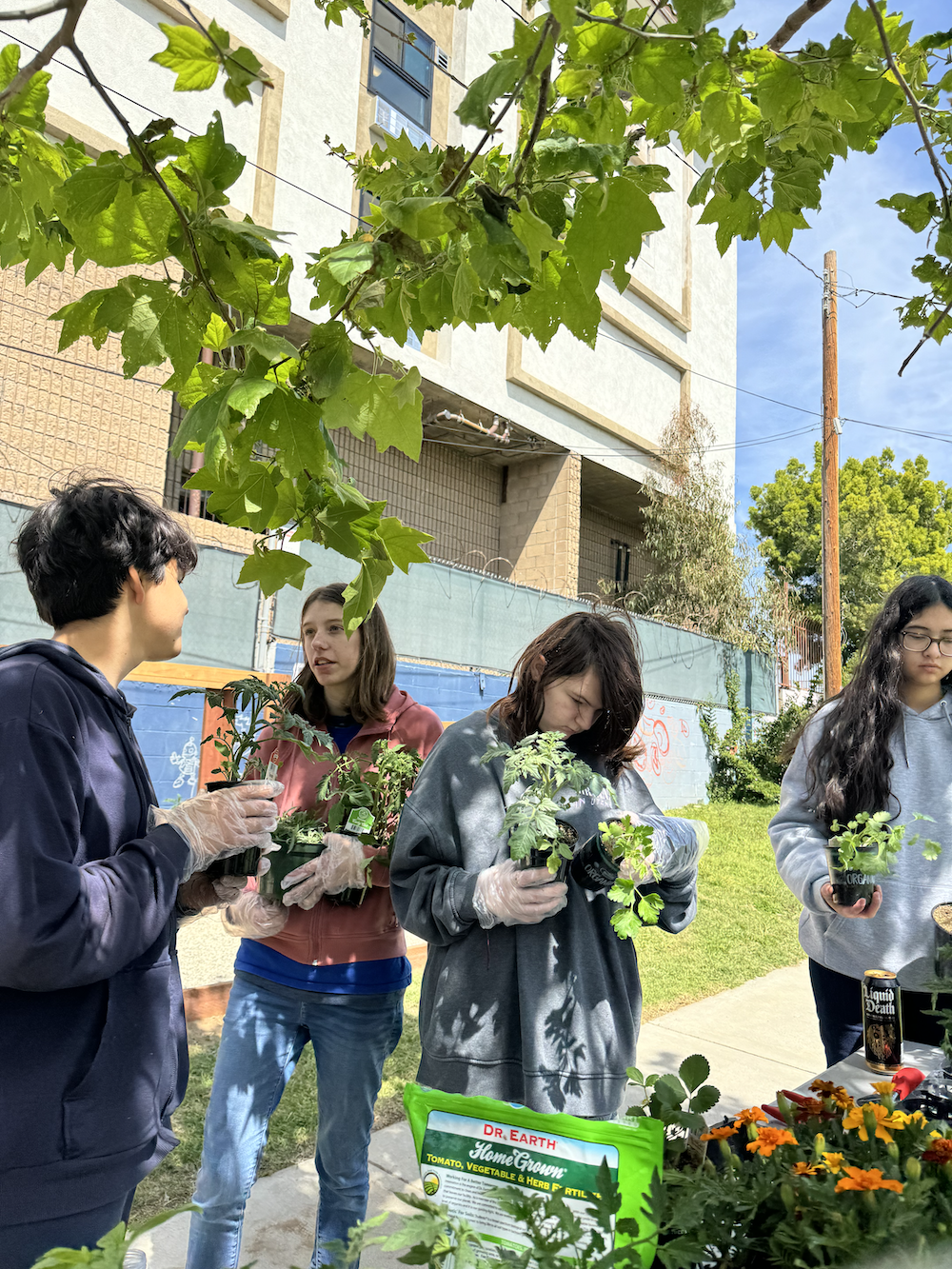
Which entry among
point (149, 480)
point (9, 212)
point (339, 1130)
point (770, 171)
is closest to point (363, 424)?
point (9, 212)

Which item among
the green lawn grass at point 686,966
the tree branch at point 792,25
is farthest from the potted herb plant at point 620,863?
the green lawn grass at point 686,966

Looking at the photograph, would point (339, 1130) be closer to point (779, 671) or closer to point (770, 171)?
point (770, 171)

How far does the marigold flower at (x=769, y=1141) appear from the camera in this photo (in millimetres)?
1015

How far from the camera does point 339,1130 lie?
6.22 feet

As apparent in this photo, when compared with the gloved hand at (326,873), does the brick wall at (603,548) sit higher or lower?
higher

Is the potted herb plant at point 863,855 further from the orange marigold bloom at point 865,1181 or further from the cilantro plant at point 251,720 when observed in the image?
the cilantro plant at point 251,720

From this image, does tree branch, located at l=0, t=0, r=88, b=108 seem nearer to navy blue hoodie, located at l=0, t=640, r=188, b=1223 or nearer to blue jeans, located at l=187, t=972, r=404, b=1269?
navy blue hoodie, located at l=0, t=640, r=188, b=1223

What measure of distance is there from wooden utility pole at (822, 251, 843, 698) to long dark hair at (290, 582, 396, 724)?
32.3 feet

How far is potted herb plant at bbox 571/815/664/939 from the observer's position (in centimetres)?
153

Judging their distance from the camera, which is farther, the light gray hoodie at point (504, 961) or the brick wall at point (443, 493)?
the brick wall at point (443, 493)

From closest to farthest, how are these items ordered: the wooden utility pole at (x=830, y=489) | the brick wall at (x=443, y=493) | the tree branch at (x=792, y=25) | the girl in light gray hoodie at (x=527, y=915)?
the tree branch at (x=792, y=25)
the girl in light gray hoodie at (x=527, y=915)
the brick wall at (x=443, y=493)
the wooden utility pole at (x=830, y=489)

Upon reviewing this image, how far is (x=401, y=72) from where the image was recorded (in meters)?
9.98

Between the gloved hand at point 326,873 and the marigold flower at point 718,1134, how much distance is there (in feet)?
3.26

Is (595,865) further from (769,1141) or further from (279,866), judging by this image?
(279,866)
